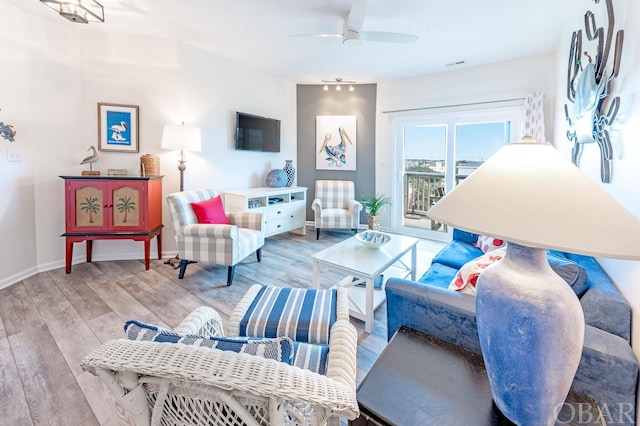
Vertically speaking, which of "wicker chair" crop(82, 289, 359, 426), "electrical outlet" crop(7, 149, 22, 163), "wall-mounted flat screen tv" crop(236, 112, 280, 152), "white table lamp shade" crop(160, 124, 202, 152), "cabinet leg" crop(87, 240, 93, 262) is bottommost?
"cabinet leg" crop(87, 240, 93, 262)

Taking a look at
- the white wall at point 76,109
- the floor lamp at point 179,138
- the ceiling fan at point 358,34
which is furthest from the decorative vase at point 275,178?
the ceiling fan at point 358,34

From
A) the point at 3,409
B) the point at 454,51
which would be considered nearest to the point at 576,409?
the point at 3,409

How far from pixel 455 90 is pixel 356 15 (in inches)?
92.1

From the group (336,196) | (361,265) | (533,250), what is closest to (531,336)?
(533,250)

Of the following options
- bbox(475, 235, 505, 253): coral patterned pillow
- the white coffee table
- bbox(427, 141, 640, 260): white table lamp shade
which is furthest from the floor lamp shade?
bbox(475, 235, 505, 253): coral patterned pillow

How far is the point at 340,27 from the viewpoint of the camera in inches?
111

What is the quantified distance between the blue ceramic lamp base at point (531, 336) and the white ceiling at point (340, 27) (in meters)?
2.54

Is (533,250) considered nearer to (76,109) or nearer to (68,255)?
(68,255)

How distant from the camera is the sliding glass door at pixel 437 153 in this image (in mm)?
3820

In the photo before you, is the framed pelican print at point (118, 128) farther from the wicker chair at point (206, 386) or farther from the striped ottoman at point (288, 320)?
the wicker chair at point (206, 386)

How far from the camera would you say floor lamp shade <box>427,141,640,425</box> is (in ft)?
1.89

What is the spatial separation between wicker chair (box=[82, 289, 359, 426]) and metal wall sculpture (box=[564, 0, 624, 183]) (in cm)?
160

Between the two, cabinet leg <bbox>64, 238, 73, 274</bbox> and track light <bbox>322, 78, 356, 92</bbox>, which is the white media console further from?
track light <bbox>322, 78, 356, 92</bbox>

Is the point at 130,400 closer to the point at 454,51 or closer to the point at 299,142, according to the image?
the point at 454,51
